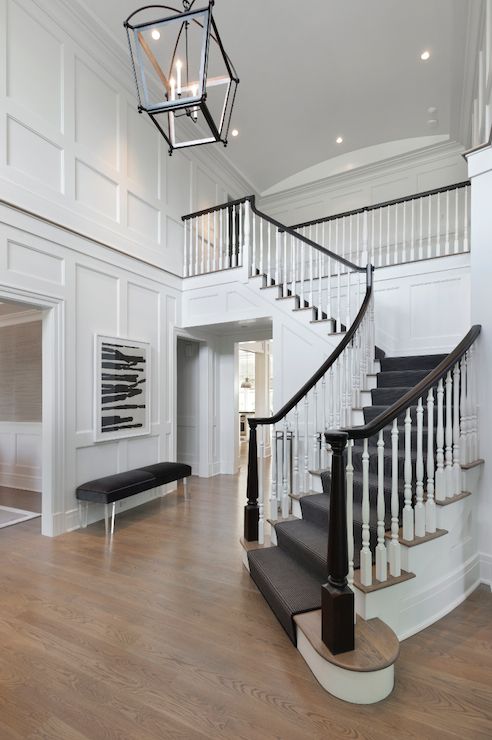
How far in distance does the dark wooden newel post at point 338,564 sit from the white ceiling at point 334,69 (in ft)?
16.7

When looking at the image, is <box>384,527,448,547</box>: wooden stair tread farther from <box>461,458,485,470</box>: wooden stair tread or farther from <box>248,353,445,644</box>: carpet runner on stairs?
<box>461,458,485,470</box>: wooden stair tread

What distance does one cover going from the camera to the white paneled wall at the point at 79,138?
3674mm

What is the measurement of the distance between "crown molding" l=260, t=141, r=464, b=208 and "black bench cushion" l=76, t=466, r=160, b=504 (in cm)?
634

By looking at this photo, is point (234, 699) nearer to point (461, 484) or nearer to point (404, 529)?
point (404, 529)

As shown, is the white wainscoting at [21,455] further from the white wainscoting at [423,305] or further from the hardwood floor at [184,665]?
the white wainscoting at [423,305]

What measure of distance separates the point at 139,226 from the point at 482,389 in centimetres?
449

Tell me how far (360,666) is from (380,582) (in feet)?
1.54

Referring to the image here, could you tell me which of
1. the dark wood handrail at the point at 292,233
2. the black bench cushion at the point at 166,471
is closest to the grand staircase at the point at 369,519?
the dark wood handrail at the point at 292,233

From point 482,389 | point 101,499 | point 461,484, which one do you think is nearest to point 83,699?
point 101,499

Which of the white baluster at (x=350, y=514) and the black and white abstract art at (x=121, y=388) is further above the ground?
the black and white abstract art at (x=121, y=388)

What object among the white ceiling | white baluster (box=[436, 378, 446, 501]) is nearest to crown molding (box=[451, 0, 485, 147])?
the white ceiling

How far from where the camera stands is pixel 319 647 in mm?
1910

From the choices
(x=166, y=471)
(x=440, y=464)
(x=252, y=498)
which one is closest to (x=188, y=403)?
(x=166, y=471)

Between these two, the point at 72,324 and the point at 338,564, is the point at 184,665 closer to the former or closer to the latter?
the point at 338,564
